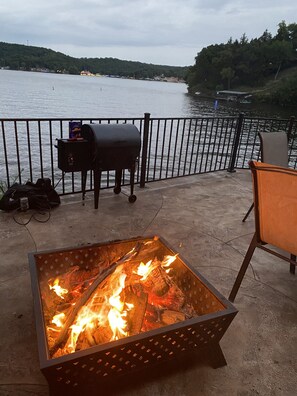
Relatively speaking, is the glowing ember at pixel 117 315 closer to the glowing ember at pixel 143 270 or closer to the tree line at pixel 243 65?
the glowing ember at pixel 143 270

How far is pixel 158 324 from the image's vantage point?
1756mm

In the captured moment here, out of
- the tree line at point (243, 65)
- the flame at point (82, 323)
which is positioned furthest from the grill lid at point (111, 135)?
the tree line at point (243, 65)

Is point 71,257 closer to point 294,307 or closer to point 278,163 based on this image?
point 294,307

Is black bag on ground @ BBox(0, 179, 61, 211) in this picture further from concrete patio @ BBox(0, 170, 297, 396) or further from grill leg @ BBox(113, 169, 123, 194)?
grill leg @ BBox(113, 169, 123, 194)

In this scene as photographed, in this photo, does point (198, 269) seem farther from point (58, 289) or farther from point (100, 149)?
point (100, 149)

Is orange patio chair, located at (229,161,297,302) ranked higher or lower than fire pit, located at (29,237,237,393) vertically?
higher

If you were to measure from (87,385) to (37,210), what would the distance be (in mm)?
2758

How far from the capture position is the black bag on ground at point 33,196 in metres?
3.74

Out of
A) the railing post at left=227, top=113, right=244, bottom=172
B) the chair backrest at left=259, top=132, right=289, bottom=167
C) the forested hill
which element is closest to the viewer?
the chair backrest at left=259, top=132, right=289, bottom=167

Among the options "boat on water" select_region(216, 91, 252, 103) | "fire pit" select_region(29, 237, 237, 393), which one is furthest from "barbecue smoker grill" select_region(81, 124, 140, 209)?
"boat on water" select_region(216, 91, 252, 103)

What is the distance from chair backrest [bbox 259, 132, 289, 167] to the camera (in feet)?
10.6

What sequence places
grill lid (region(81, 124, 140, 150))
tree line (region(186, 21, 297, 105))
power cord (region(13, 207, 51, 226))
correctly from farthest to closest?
tree line (region(186, 21, 297, 105)) → grill lid (region(81, 124, 140, 150)) → power cord (region(13, 207, 51, 226))

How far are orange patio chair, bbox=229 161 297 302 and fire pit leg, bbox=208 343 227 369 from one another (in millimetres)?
902

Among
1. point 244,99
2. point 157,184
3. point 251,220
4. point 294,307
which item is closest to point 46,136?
point 157,184
